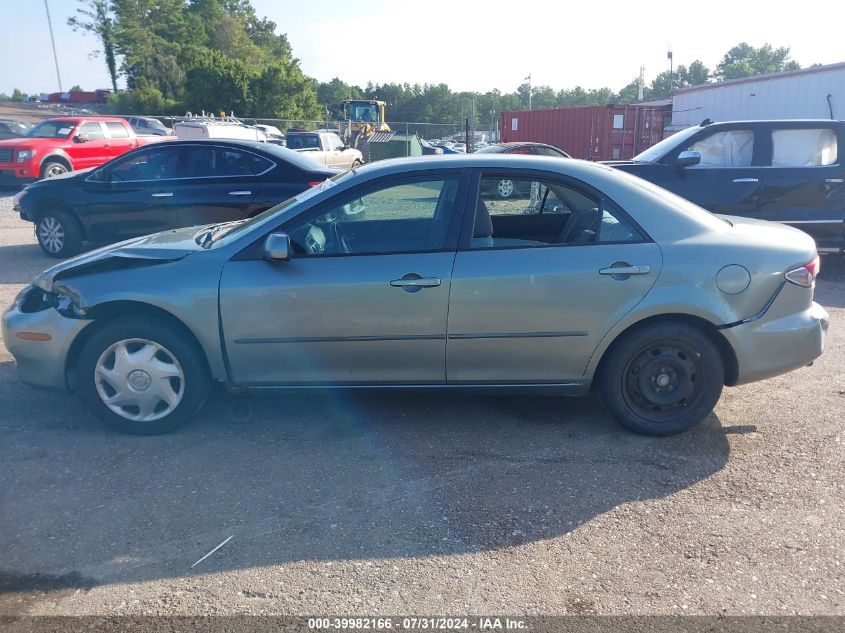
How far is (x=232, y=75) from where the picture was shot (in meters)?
50.3

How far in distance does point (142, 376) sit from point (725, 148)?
25.5ft

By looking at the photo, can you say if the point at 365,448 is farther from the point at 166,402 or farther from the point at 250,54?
the point at 250,54

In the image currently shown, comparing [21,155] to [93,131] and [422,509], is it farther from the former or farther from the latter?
[422,509]

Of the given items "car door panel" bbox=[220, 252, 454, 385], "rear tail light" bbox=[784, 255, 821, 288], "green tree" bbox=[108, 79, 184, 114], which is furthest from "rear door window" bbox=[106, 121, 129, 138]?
"green tree" bbox=[108, 79, 184, 114]

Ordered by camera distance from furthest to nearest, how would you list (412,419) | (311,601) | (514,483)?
(412,419) < (514,483) < (311,601)

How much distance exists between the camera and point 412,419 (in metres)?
4.54

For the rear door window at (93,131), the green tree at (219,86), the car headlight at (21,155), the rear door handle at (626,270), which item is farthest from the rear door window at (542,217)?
the green tree at (219,86)

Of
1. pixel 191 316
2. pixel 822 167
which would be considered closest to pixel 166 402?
pixel 191 316

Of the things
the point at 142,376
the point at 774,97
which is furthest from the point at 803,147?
the point at 774,97

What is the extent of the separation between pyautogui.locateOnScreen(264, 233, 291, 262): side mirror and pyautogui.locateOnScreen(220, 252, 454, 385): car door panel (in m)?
0.11

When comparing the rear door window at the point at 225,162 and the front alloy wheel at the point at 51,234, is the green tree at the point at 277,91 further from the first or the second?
the rear door window at the point at 225,162

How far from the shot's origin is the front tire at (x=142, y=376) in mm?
4141

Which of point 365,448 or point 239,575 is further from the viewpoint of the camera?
point 365,448

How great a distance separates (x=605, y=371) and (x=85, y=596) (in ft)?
9.45
